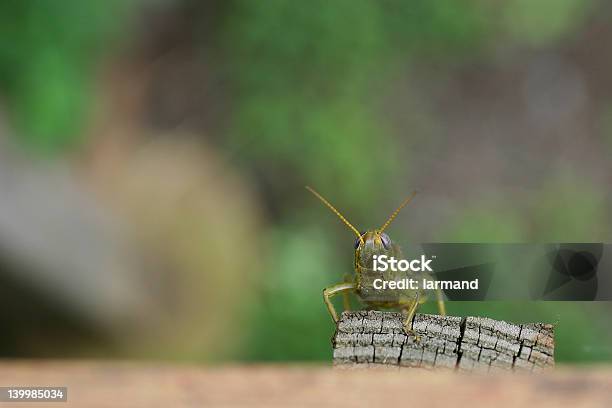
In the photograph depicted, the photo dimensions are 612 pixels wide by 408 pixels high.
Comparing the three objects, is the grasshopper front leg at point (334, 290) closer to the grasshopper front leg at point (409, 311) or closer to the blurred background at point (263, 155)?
the grasshopper front leg at point (409, 311)

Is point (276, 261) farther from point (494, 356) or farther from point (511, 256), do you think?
point (494, 356)

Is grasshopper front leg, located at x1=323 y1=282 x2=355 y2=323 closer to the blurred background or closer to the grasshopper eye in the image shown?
the grasshopper eye

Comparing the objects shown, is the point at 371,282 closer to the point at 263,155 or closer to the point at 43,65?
the point at 43,65

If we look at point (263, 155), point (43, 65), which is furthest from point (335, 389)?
point (263, 155)

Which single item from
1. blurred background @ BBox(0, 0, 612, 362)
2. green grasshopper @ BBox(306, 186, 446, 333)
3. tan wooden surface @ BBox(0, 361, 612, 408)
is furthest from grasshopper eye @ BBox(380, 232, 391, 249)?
blurred background @ BBox(0, 0, 612, 362)

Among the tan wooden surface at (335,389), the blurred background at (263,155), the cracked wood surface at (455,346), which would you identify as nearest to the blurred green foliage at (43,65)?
the blurred background at (263,155)
